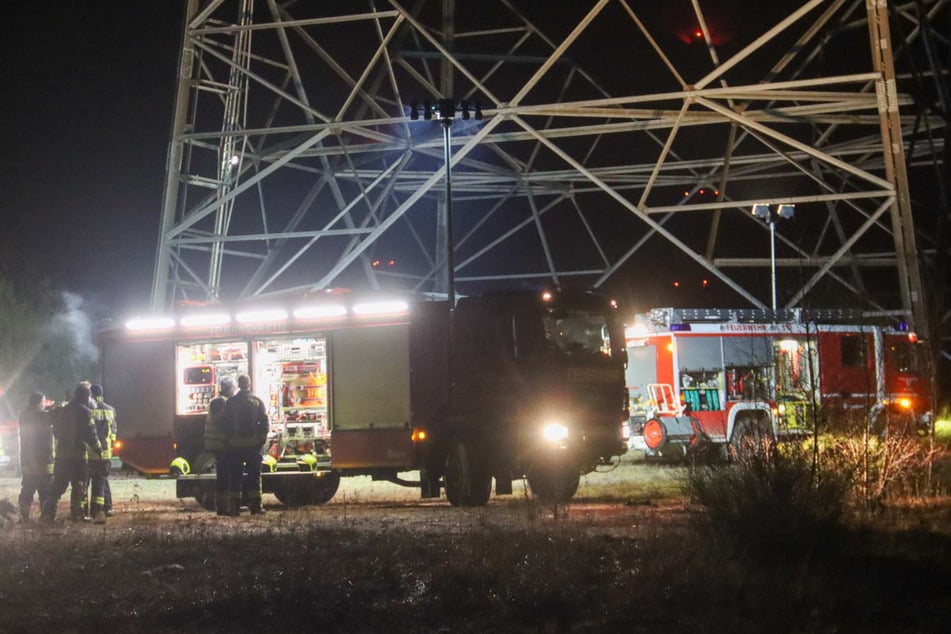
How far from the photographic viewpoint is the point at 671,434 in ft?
75.5

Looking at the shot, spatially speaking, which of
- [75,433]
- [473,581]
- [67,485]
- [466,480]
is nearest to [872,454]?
[466,480]

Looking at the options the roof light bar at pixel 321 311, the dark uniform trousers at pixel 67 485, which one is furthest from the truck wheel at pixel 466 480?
the dark uniform trousers at pixel 67 485

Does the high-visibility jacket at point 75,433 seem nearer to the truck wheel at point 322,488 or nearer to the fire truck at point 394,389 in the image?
the fire truck at point 394,389

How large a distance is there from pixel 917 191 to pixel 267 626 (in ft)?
104

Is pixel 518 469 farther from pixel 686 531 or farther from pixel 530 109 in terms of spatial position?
pixel 530 109

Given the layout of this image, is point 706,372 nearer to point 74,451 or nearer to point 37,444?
point 74,451

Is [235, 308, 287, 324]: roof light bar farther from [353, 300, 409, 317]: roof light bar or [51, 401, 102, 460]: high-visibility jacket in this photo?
[51, 401, 102, 460]: high-visibility jacket

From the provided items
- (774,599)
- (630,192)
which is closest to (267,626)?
(774,599)

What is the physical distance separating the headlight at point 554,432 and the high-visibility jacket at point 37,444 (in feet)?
21.8

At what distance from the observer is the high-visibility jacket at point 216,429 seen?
1608 cm

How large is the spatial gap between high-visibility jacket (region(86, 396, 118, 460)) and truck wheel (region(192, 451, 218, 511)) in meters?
1.33

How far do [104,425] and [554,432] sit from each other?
20.5ft

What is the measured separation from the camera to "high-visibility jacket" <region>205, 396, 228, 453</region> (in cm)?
1608

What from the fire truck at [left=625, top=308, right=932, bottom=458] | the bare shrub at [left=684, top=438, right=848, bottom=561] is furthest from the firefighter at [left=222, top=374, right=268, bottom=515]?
the fire truck at [left=625, top=308, right=932, bottom=458]
